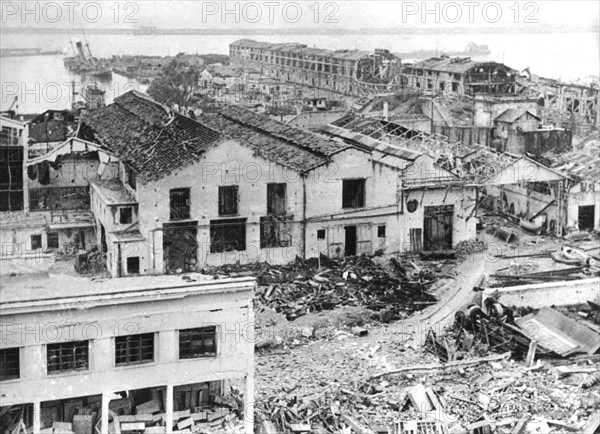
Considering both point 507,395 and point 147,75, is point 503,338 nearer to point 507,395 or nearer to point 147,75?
point 507,395

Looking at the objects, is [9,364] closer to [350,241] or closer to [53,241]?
[53,241]

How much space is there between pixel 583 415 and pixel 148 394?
6.91 metres

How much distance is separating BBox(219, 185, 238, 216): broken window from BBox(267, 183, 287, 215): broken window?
91 centimetres

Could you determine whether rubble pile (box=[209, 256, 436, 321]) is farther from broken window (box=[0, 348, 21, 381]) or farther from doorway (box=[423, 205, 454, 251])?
broken window (box=[0, 348, 21, 381])

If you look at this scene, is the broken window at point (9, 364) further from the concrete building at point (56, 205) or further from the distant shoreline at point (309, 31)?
the distant shoreline at point (309, 31)

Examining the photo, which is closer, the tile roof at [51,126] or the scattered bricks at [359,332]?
the scattered bricks at [359,332]

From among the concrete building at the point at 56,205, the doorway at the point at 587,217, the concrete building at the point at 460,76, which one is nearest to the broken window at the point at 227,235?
the concrete building at the point at 56,205

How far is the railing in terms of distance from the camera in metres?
19.4

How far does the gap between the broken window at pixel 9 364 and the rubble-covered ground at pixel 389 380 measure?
372cm

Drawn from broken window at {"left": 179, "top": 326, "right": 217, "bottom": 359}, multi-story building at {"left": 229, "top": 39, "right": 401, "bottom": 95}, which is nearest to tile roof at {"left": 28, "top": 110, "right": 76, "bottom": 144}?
multi-story building at {"left": 229, "top": 39, "right": 401, "bottom": 95}

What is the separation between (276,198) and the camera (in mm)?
20297

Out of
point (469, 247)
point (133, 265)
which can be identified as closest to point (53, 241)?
point (133, 265)

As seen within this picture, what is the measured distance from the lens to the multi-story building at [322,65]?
2952 centimetres

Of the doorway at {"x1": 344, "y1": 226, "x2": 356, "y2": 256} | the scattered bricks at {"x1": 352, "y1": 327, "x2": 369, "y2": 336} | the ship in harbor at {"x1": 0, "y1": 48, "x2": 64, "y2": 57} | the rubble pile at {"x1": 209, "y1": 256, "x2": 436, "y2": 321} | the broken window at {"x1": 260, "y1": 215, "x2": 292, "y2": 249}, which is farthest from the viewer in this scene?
the doorway at {"x1": 344, "y1": 226, "x2": 356, "y2": 256}
